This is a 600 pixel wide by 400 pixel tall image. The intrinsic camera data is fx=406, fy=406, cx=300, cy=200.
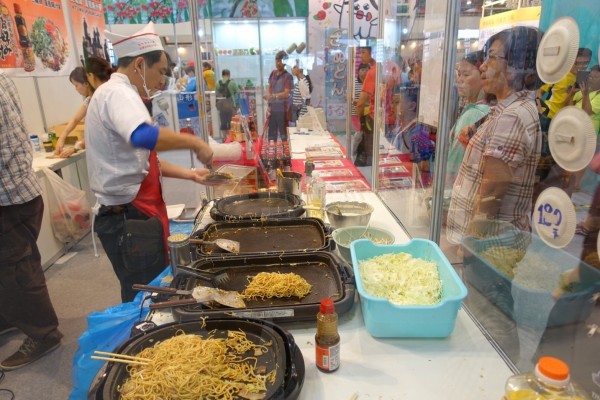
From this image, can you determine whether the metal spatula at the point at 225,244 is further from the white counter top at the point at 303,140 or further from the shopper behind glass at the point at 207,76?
the white counter top at the point at 303,140

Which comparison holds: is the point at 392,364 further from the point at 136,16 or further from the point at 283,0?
the point at 136,16

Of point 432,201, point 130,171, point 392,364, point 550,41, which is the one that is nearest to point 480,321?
point 392,364

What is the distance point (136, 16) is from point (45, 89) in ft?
10.8

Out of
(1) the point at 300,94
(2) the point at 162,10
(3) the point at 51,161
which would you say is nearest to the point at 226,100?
(1) the point at 300,94

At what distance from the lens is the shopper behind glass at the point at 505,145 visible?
163cm

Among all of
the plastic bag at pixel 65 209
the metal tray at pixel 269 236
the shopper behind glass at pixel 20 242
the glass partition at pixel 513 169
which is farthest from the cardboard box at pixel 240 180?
the plastic bag at pixel 65 209

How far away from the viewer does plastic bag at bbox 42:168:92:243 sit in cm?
360

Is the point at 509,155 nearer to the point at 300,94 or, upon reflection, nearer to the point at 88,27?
the point at 300,94


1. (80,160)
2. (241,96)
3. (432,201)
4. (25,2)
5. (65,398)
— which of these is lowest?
(65,398)

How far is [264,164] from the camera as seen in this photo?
280 cm

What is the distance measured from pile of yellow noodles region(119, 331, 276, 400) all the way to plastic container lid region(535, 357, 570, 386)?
22.8 inches

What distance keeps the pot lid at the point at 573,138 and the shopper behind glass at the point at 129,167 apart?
52.8 inches

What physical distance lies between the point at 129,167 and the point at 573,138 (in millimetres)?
1877

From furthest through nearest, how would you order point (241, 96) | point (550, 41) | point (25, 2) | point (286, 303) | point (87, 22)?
point (87, 22)
point (241, 96)
point (25, 2)
point (286, 303)
point (550, 41)
